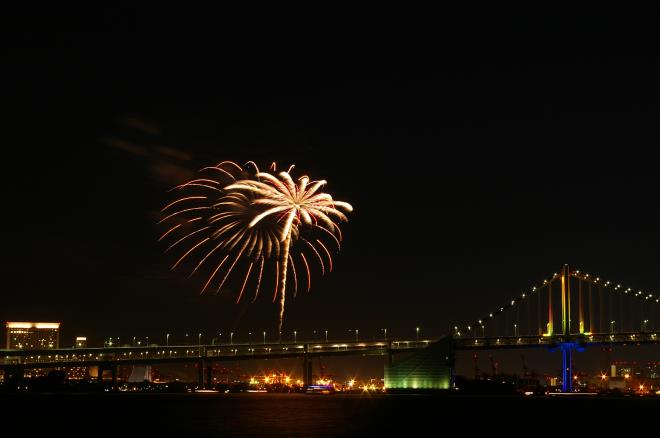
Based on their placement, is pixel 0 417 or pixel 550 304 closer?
pixel 0 417

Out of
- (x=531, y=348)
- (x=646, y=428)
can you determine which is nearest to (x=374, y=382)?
(x=531, y=348)

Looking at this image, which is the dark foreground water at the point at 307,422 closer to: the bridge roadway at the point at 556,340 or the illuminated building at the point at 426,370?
the illuminated building at the point at 426,370

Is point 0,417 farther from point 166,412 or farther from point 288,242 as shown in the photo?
point 288,242

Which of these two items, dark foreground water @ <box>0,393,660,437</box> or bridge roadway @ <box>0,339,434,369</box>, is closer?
dark foreground water @ <box>0,393,660,437</box>

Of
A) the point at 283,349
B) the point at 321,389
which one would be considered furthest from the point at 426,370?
the point at 283,349

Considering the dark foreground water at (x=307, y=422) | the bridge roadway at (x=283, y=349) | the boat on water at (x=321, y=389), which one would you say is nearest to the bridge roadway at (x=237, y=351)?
the bridge roadway at (x=283, y=349)

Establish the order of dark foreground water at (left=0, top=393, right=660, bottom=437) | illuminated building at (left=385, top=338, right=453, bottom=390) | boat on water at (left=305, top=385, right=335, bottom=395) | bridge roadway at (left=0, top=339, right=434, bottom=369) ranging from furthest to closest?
bridge roadway at (left=0, top=339, right=434, bottom=369) < boat on water at (left=305, top=385, right=335, bottom=395) < illuminated building at (left=385, top=338, right=453, bottom=390) < dark foreground water at (left=0, top=393, right=660, bottom=437)

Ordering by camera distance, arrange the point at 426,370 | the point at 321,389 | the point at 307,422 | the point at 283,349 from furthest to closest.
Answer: the point at 283,349 → the point at 321,389 → the point at 426,370 → the point at 307,422

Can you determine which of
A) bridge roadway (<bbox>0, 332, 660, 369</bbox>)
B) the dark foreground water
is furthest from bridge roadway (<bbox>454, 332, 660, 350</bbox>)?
the dark foreground water

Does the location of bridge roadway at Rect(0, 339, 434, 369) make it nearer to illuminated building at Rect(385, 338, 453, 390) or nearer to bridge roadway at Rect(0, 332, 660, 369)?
bridge roadway at Rect(0, 332, 660, 369)

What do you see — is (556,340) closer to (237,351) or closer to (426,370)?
(426,370)

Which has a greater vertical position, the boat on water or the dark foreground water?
the dark foreground water
